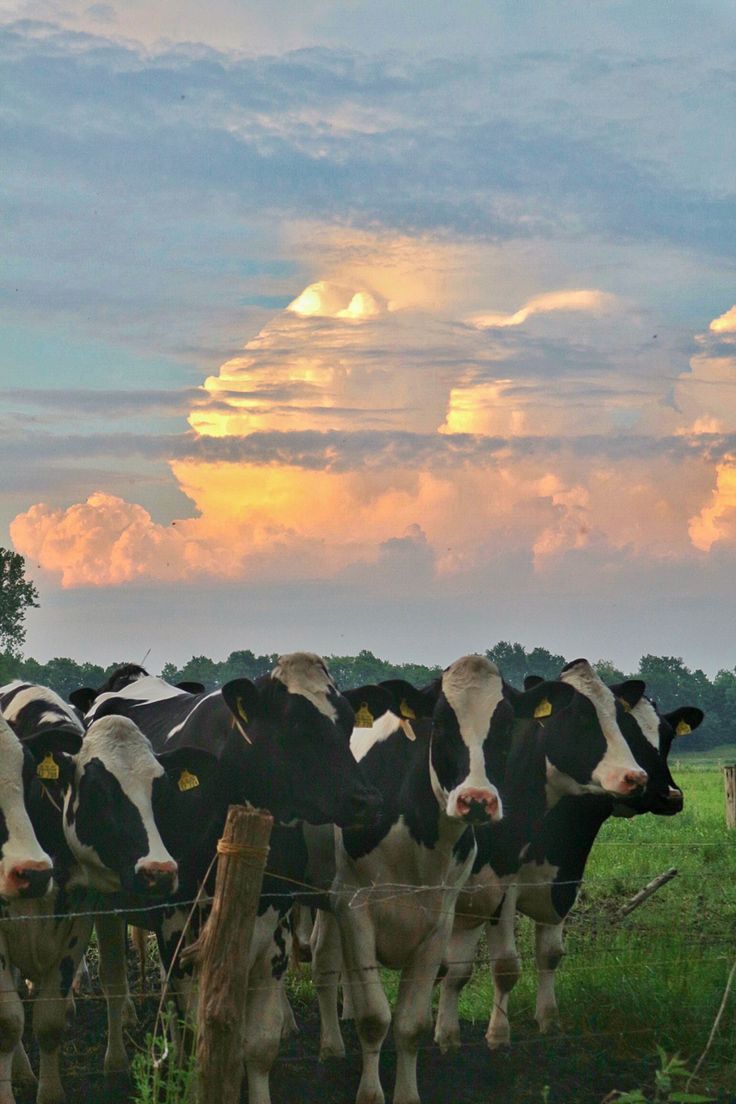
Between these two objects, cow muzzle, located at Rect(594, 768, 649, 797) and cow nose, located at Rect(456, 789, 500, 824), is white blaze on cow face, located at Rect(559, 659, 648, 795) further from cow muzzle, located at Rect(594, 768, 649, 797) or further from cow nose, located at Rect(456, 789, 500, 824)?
cow nose, located at Rect(456, 789, 500, 824)

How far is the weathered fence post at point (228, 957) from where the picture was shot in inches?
250

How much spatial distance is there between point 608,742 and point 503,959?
162 cm

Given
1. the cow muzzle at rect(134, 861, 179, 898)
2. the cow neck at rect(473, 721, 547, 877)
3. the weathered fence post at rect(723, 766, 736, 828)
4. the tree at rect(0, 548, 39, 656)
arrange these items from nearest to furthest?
1. the cow muzzle at rect(134, 861, 179, 898)
2. the cow neck at rect(473, 721, 547, 877)
3. the weathered fence post at rect(723, 766, 736, 828)
4. the tree at rect(0, 548, 39, 656)

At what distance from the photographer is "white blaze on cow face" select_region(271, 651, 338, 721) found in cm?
873

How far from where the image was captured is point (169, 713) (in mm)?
10172

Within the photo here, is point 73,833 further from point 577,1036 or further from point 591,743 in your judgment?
point 591,743

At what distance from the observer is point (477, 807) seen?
8.33 meters

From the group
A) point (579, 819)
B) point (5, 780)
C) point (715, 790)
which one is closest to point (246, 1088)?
point (5, 780)

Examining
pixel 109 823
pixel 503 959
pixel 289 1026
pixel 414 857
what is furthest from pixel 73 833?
pixel 503 959

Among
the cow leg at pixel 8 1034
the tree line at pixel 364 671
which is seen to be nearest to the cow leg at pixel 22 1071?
the cow leg at pixel 8 1034

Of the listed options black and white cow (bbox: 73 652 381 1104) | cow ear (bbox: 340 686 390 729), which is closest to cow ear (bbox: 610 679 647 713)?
cow ear (bbox: 340 686 390 729)

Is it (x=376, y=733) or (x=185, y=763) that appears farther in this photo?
(x=376, y=733)

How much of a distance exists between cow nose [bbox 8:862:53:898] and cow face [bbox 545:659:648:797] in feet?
13.0

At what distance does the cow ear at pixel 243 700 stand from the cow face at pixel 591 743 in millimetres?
2586
